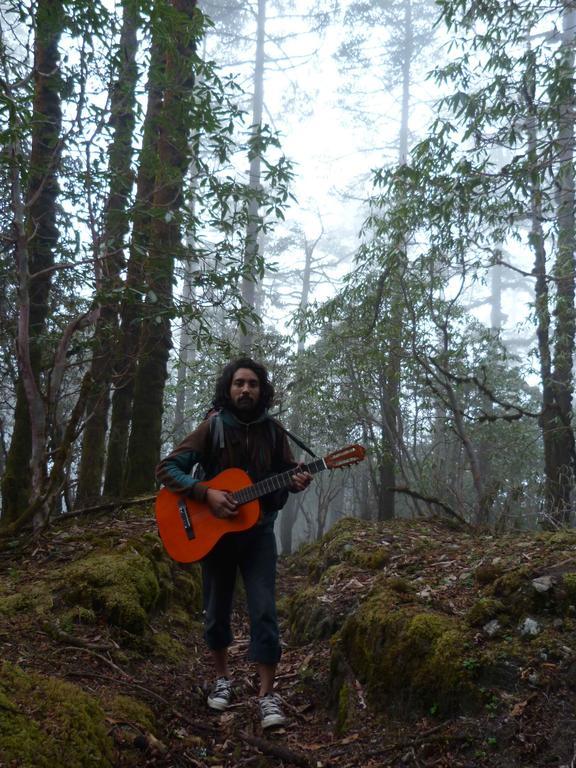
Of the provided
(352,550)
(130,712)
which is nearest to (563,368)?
(352,550)

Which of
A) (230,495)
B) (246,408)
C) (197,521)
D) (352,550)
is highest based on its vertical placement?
(246,408)

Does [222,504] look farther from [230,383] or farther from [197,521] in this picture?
[230,383]

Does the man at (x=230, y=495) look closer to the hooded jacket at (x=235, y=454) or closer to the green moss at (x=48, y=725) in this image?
the hooded jacket at (x=235, y=454)

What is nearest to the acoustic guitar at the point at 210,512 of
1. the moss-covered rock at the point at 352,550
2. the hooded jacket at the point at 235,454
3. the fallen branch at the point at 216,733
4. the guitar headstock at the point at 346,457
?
the guitar headstock at the point at 346,457

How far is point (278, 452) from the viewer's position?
394 centimetres

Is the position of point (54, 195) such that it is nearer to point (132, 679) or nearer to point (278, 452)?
point (278, 452)

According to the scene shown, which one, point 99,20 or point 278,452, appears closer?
point 278,452

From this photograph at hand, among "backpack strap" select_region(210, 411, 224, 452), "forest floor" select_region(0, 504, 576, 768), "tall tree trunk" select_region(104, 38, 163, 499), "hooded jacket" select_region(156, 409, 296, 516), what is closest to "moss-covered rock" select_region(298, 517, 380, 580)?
"forest floor" select_region(0, 504, 576, 768)

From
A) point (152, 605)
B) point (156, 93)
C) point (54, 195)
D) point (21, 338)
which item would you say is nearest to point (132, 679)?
point (152, 605)

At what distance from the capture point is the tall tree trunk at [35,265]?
17.8 feet

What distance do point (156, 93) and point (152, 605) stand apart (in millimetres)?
7258

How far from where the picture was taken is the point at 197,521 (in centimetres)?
385

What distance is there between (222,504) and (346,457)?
853 mm

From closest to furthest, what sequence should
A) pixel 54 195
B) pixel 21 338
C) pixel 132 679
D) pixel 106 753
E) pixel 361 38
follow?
pixel 106 753 → pixel 132 679 → pixel 21 338 → pixel 54 195 → pixel 361 38
